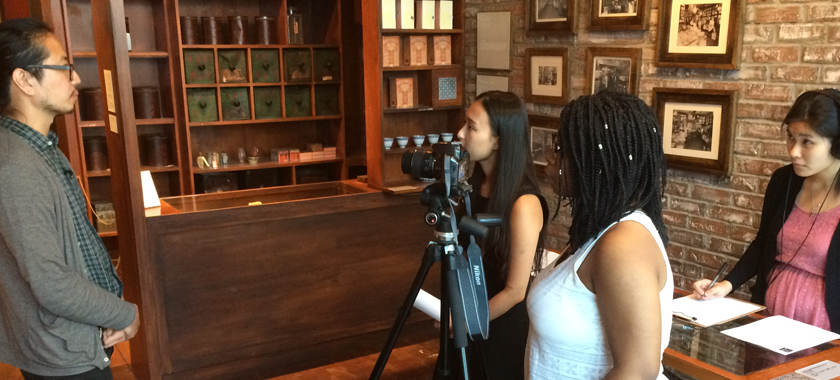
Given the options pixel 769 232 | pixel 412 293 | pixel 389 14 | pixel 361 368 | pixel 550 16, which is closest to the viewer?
pixel 412 293

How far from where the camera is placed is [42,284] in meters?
1.55

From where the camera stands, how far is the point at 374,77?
352 cm

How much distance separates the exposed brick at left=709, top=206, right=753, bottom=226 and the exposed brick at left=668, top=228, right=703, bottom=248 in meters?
0.13

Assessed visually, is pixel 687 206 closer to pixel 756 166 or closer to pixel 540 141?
pixel 756 166

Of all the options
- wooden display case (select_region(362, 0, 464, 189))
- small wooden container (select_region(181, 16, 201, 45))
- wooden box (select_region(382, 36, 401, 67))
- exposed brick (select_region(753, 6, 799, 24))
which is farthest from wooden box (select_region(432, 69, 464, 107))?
small wooden container (select_region(181, 16, 201, 45))

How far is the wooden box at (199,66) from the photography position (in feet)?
15.1

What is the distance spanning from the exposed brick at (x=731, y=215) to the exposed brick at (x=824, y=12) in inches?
32.3

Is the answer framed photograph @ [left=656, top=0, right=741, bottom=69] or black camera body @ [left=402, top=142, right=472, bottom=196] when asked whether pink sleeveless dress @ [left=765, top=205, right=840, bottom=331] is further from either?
black camera body @ [left=402, top=142, right=472, bottom=196]

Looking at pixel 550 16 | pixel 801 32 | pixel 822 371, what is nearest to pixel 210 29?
pixel 550 16

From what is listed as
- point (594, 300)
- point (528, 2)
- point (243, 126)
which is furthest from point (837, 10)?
point (243, 126)

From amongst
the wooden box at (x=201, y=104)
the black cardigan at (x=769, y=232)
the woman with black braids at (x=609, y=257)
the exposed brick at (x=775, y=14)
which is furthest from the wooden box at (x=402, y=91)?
the woman with black braids at (x=609, y=257)

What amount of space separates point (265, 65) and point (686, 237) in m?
3.15

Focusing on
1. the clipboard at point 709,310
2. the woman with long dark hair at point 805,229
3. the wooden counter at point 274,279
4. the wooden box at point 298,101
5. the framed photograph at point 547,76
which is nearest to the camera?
the clipboard at point 709,310

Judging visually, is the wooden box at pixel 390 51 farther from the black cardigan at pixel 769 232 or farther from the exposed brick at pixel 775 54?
the black cardigan at pixel 769 232
